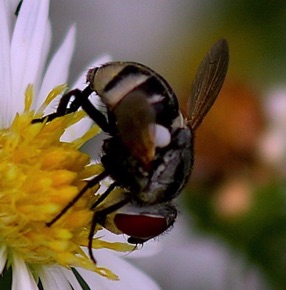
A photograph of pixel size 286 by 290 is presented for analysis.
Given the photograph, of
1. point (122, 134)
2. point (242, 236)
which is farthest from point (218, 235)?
point (122, 134)

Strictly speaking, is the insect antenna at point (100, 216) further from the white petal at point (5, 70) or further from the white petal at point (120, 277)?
the white petal at point (5, 70)

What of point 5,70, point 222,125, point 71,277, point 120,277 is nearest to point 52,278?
point 71,277

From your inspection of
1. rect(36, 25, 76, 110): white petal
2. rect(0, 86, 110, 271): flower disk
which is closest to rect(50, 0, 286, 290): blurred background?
rect(36, 25, 76, 110): white petal

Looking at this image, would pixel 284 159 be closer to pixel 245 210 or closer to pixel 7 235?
pixel 245 210

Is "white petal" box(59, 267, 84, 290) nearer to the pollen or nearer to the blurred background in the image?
the pollen

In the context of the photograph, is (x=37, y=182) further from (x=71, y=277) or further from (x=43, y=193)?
(x=71, y=277)

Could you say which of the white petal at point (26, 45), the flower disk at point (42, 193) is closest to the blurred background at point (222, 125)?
the white petal at point (26, 45)
